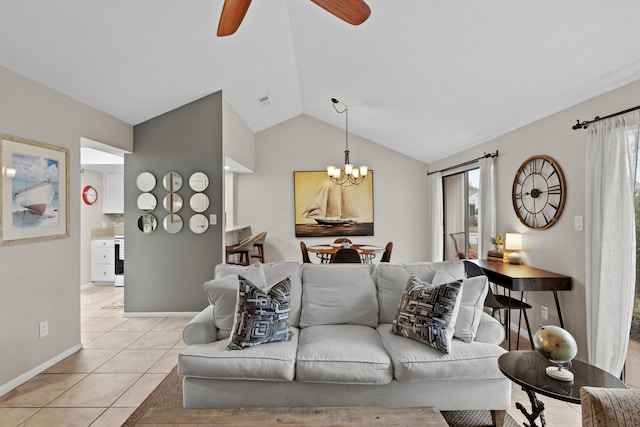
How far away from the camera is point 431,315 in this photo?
224 cm

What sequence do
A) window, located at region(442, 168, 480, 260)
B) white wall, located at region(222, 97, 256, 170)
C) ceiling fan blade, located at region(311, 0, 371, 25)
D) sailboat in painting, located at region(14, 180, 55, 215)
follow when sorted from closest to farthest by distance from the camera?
ceiling fan blade, located at region(311, 0, 371, 25) → sailboat in painting, located at region(14, 180, 55, 215) → white wall, located at region(222, 97, 256, 170) → window, located at region(442, 168, 480, 260)

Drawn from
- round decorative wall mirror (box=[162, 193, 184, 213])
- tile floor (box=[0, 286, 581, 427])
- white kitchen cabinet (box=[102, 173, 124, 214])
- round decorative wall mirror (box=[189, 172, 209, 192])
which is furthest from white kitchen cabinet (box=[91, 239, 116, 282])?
round decorative wall mirror (box=[189, 172, 209, 192])

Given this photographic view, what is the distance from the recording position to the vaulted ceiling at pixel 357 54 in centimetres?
238

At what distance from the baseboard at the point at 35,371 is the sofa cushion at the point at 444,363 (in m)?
2.81

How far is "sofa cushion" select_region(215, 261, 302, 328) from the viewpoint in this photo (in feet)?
8.91

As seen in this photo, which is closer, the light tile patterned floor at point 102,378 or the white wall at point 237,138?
the light tile patterned floor at point 102,378

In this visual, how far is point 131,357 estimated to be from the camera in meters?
3.30

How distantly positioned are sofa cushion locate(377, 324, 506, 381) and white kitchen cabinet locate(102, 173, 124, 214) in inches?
242

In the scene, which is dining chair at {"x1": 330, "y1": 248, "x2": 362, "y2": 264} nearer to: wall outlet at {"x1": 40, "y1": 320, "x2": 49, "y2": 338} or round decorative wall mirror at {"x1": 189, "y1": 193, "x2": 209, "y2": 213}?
round decorative wall mirror at {"x1": 189, "y1": 193, "x2": 209, "y2": 213}

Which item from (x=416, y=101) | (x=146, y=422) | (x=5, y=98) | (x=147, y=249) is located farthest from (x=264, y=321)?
(x=416, y=101)

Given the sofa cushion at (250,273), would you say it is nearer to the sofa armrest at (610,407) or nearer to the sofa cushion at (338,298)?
the sofa cushion at (338,298)

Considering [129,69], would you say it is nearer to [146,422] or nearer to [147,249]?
[147,249]

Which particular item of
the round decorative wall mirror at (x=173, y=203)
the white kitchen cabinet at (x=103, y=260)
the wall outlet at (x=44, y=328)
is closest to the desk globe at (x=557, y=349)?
the wall outlet at (x=44, y=328)

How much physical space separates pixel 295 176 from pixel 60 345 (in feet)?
14.4
